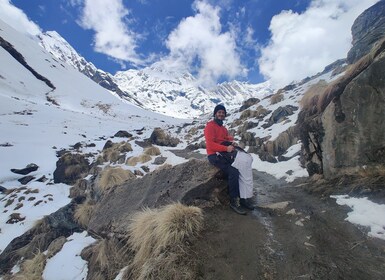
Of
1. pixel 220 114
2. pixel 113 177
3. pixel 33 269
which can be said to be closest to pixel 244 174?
pixel 220 114

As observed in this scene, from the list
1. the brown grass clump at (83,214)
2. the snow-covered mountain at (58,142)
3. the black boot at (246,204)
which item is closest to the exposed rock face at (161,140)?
the snow-covered mountain at (58,142)

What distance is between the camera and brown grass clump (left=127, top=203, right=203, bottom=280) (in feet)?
14.9

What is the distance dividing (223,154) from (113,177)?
6.08 meters

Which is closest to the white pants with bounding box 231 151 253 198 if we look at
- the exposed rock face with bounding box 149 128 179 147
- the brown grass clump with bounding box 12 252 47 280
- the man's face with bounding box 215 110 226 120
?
the man's face with bounding box 215 110 226 120

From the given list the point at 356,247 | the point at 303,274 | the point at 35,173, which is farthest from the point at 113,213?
the point at 35,173

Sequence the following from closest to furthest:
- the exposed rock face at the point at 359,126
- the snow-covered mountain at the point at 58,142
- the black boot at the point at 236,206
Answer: the black boot at the point at 236,206
the exposed rock face at the point at 359,126
the snow-covered mountain at the point at 58,142

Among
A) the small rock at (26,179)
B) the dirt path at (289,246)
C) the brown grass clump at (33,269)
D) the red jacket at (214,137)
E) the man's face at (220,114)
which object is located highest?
the man's face at (220,114)

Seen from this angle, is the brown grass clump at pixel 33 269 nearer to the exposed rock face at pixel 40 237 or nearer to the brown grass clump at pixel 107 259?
the exposed rock face at pixel 40 237

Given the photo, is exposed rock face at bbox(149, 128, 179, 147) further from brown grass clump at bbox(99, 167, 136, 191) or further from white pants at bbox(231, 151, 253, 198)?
white pants at bbox(231, 151, 253, 198)

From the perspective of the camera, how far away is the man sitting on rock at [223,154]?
694 cm

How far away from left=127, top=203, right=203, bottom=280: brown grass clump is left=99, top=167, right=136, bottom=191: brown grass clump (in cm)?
561

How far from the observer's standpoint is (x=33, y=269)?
7.97 metres

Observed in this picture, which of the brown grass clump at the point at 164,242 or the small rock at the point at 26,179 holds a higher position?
the small rock at the point at 26,179

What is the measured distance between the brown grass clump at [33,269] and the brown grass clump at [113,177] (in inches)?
140
